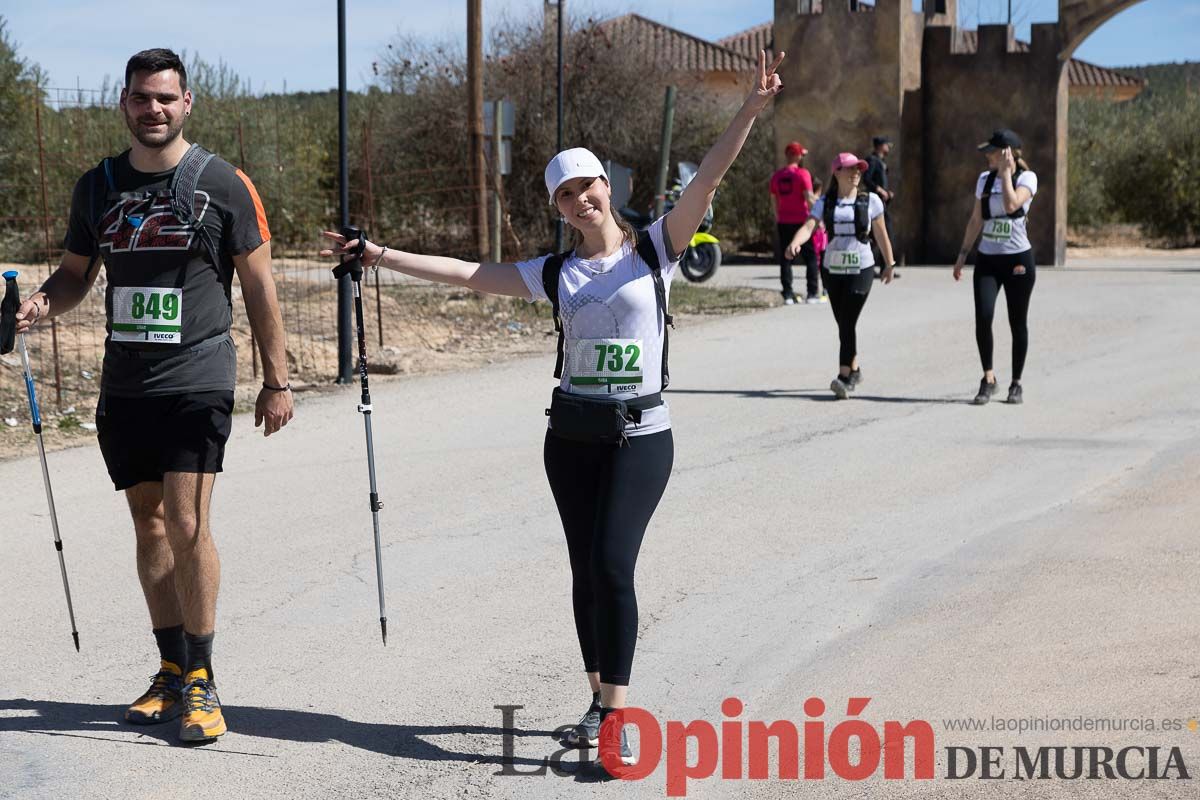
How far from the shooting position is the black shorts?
4.67m

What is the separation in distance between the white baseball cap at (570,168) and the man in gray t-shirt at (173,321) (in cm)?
98

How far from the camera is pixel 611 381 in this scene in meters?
4.51

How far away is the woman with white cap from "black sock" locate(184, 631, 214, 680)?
1.22 m

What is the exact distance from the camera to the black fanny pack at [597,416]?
4457mm

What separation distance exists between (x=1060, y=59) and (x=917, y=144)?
9.72ft

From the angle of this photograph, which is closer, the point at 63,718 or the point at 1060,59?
the point at 63,718

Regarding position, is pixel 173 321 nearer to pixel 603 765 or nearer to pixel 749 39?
pixel 603 765

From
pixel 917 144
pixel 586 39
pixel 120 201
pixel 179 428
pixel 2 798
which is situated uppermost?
pixel 586 39

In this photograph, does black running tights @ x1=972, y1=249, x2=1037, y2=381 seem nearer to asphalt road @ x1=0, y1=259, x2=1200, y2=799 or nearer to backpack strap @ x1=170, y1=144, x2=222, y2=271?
asphalt road @ x1=0, y1=259, x2=1200, y2=799

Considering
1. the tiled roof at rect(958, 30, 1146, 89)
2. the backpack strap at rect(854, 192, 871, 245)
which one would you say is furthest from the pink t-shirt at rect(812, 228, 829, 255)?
the tiled roof at rect(958, 30, 1146, 89)

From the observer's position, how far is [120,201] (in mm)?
4641

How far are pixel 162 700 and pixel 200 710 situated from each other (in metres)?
0.27

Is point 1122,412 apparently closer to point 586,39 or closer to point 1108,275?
point 1108,275

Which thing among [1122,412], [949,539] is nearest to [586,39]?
[1122,412]
